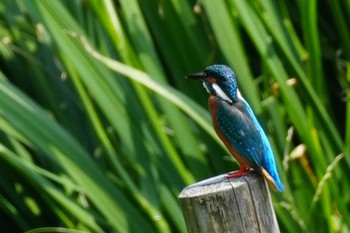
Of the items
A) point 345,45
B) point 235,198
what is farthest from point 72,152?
point 235,198

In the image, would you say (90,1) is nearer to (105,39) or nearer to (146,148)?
(105,39)

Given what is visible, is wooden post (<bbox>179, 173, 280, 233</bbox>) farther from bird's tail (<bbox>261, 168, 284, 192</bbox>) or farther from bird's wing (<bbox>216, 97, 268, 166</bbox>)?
bird's wing (<bbox>216, 97, 268, 166</bbox>)

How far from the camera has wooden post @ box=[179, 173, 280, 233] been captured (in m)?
2.01

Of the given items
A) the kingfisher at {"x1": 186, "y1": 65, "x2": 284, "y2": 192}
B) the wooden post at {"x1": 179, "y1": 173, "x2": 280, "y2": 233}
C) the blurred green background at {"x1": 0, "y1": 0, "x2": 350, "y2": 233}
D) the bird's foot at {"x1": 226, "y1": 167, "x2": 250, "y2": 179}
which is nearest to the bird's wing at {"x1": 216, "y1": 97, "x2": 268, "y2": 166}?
the kingfisher at {"x1": 186, "y1": 65, "x2": 284, "y2": 192}

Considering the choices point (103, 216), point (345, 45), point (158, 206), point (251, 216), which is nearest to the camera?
point (251, 216)

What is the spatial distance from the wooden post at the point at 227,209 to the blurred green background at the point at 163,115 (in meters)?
1.10

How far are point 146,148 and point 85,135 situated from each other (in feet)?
1.85

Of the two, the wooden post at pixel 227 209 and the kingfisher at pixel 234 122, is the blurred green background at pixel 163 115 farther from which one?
the wooden post at pixel 227 209

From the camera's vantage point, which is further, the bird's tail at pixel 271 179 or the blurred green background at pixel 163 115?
the blurred green background at pixel 163 115

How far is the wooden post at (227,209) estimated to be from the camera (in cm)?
201

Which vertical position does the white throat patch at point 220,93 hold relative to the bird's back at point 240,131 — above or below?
above

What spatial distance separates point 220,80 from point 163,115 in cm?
114

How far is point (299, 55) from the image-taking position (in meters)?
3.51

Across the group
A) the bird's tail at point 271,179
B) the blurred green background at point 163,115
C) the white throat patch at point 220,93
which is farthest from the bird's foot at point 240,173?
the blurred green background at point 163,115
